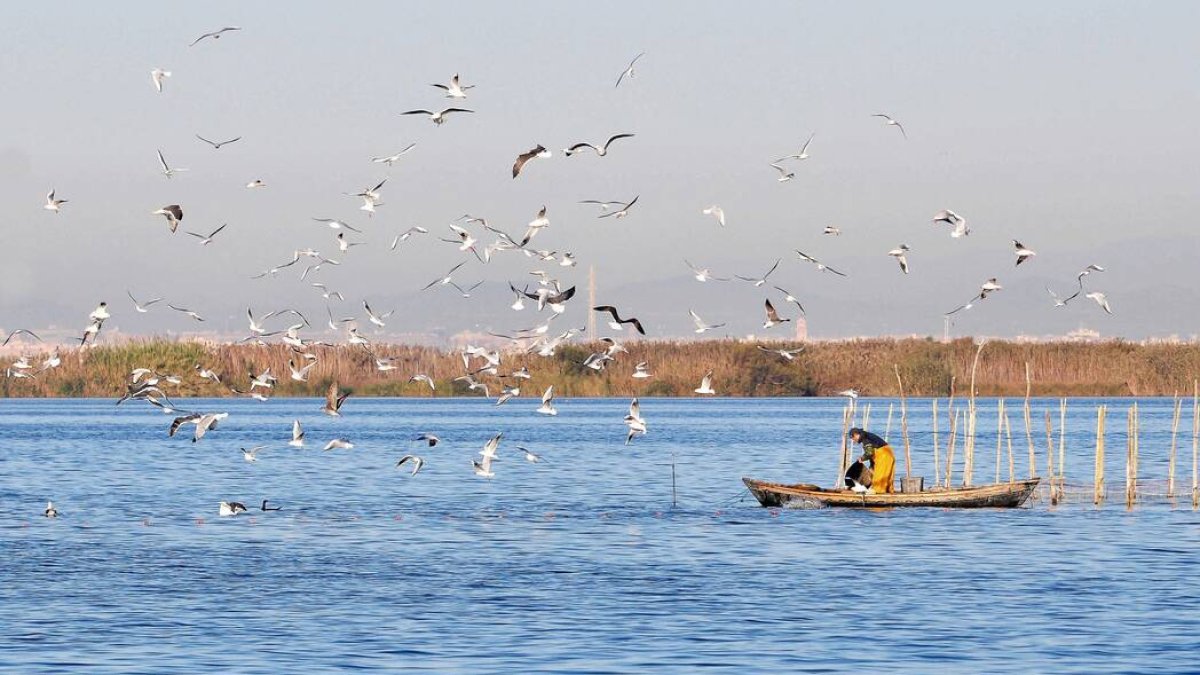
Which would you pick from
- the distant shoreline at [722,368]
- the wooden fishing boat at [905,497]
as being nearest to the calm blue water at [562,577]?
the wooden fishing boat at [905,497]

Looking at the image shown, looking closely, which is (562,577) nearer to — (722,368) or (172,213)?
(172,213)

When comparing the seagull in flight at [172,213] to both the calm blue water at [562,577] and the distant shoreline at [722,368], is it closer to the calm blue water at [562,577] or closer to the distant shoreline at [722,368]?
the calm blue water at [562,577]

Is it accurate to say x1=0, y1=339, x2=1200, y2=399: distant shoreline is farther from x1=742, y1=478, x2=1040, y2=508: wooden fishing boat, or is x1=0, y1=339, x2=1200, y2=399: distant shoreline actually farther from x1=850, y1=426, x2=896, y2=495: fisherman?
x1=850, y1=426, x2=896, y2=495: fisherman

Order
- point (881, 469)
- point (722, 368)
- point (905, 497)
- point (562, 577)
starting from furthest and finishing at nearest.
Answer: point (722, 368) → point (881, 469) → point (905, 497) → point (562, 577)

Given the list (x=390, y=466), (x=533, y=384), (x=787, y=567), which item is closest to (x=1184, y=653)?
(x=787, y=567)

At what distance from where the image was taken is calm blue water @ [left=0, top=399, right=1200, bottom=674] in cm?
2216

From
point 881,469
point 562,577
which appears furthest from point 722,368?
point 562,577

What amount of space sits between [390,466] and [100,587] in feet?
103

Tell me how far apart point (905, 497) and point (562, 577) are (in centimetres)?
1144

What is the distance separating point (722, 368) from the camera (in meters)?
108

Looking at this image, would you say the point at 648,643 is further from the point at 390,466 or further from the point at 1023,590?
the point at 390,466

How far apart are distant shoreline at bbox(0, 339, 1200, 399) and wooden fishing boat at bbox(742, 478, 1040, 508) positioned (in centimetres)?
5651

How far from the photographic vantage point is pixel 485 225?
116 ft

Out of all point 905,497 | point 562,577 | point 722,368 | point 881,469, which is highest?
point 722,368
